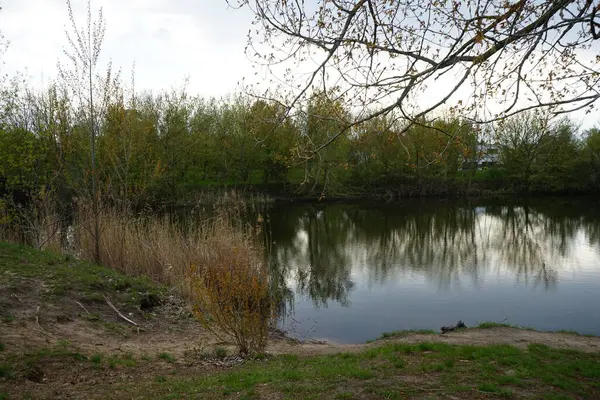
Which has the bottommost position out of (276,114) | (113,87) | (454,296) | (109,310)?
(454,296)

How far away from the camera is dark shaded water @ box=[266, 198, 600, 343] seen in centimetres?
1180

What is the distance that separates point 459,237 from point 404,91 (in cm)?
2040

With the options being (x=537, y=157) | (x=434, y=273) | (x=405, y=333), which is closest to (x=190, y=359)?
(x=405, y=333)

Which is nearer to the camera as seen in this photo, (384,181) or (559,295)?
(559,295)

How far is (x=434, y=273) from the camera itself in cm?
1653

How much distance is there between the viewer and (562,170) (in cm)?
4741

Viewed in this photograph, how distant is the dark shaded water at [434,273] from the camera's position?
11805mm

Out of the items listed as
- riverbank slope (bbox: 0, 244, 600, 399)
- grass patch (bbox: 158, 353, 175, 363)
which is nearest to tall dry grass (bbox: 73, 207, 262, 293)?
riverbank slope (bbox: 0, 244, 600, 399)

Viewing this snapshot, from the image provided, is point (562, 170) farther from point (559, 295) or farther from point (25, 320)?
point (25, 320)

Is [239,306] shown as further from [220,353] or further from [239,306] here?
[220,353]

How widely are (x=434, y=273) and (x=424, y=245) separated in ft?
18.8

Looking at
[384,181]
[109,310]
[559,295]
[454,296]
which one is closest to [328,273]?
[454,296]

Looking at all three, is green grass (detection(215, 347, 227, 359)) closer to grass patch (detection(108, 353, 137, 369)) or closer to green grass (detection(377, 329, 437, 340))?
grass patch (detection(108, 353, 137, 369))

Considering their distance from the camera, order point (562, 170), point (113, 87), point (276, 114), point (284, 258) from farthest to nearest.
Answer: point (562, 170), point (284, 258), point (113, 87), point (276, 114)
